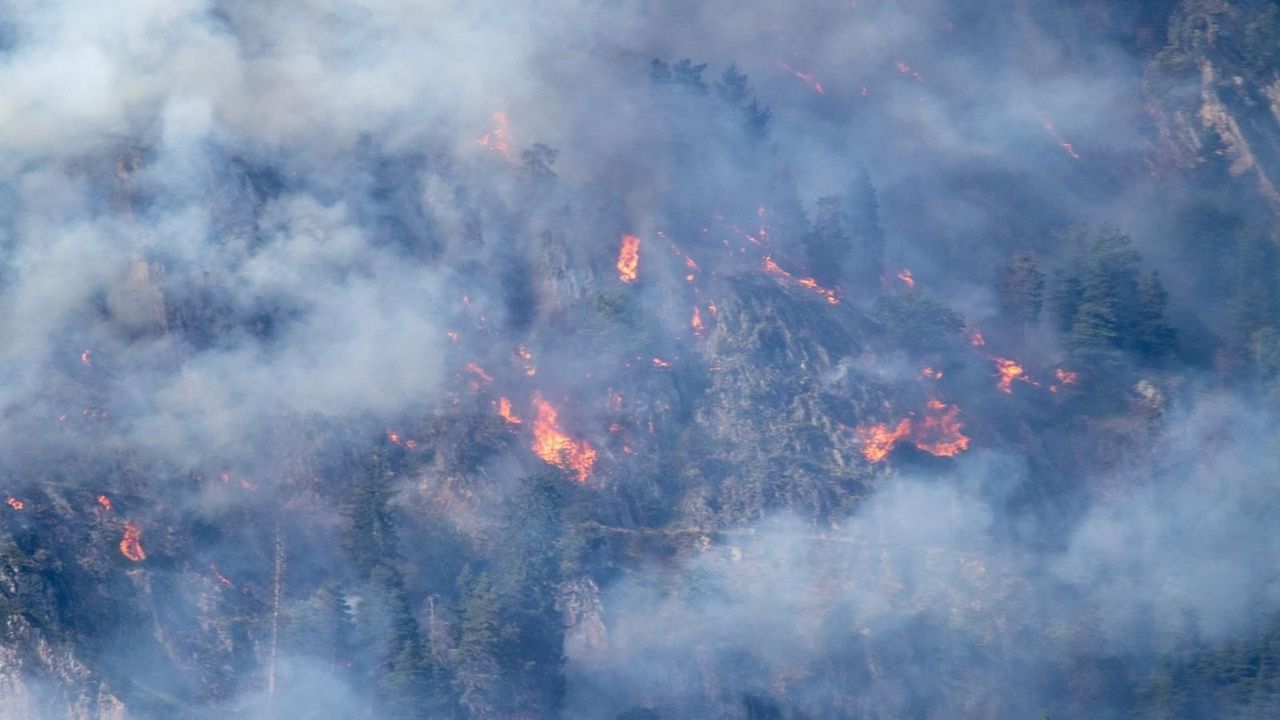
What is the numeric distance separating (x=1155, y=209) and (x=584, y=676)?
46.8 meters

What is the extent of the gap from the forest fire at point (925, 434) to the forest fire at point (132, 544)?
1450 inches

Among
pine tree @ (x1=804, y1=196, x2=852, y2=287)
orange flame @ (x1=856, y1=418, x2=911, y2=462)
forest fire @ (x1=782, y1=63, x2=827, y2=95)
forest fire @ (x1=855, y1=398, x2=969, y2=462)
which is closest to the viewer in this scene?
orange flame @ (x1=856, y1=418, x2=911, y2=462)

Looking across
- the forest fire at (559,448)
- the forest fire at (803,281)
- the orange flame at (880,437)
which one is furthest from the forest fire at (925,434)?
the forest fire at (559,448)

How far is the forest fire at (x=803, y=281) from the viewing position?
82.5 meters

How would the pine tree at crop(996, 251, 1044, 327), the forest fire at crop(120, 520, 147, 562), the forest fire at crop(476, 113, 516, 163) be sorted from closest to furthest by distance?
the forest fire at crop(120, 520, 147, 562)
the pine tree at crop(996, 251, 1044, 327)
the forest fire at crop(476, 113, 516, 163)

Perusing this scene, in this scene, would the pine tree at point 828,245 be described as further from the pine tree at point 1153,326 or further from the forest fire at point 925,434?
the pine tree at point 1153,326

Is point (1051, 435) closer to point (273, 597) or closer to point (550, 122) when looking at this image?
point (550, 122)

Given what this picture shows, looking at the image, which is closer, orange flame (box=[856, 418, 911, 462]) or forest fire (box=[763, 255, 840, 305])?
orange flame (box=[856, 418, 911, 462])

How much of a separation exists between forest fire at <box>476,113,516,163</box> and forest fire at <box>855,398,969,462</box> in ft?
83.6

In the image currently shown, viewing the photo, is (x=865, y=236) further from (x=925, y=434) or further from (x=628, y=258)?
(x=628, y=258)

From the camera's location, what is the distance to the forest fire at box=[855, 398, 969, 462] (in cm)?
7688

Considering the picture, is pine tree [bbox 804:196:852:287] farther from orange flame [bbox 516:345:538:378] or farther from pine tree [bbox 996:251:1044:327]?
orange flame [bbox 516:345:538:378]

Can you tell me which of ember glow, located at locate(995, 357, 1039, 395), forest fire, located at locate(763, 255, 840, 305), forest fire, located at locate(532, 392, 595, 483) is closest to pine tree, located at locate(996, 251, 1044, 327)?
ember glow, located at locate(995, 357, 1039, 395)

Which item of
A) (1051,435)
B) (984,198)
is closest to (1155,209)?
(984,198)
